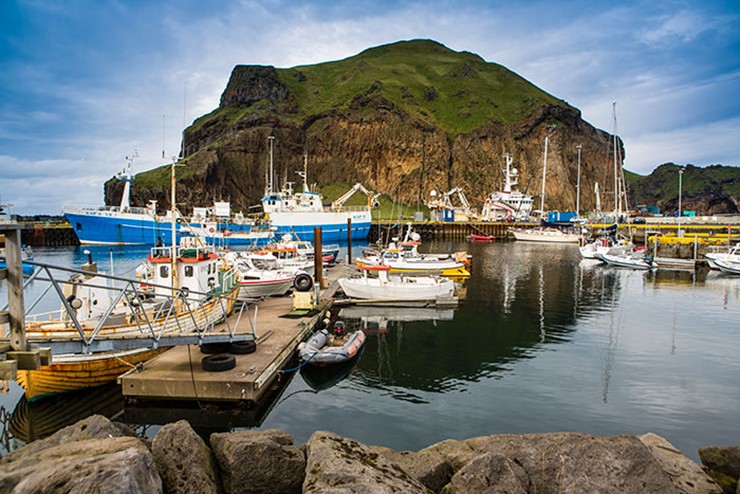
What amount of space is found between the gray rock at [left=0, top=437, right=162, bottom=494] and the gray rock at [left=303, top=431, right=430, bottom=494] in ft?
7.25

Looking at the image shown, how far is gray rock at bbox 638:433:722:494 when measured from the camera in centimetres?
789

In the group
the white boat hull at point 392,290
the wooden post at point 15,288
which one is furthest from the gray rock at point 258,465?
the white boat hull at point 392,290

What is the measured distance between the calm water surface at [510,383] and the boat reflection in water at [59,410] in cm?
6

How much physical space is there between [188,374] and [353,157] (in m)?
145

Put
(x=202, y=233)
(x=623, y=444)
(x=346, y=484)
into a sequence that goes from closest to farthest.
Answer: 1. (x=346, y=484)
2. (x=623, y=444)
3. (x=202, y=233)

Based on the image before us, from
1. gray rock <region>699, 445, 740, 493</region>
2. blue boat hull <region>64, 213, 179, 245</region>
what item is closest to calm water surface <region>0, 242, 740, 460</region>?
gray rock <region>699, 445, 740, 493</region>

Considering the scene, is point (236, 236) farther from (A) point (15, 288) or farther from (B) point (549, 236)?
(A) point (15, 288)

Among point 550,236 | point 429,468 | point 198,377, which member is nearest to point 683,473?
point 429,468

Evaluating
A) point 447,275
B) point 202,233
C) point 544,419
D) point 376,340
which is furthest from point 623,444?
point 202,233

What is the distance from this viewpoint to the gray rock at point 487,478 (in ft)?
23.3

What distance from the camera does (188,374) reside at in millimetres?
15125

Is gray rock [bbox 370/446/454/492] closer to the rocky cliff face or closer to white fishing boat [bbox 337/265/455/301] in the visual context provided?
white fishing boat [bbox 337/265/455/301]

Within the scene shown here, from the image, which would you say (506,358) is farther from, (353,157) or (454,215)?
(353,157)

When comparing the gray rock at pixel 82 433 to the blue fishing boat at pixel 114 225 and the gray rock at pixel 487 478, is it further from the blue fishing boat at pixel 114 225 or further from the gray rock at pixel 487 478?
the blue fishing boat at pixel 114 225
